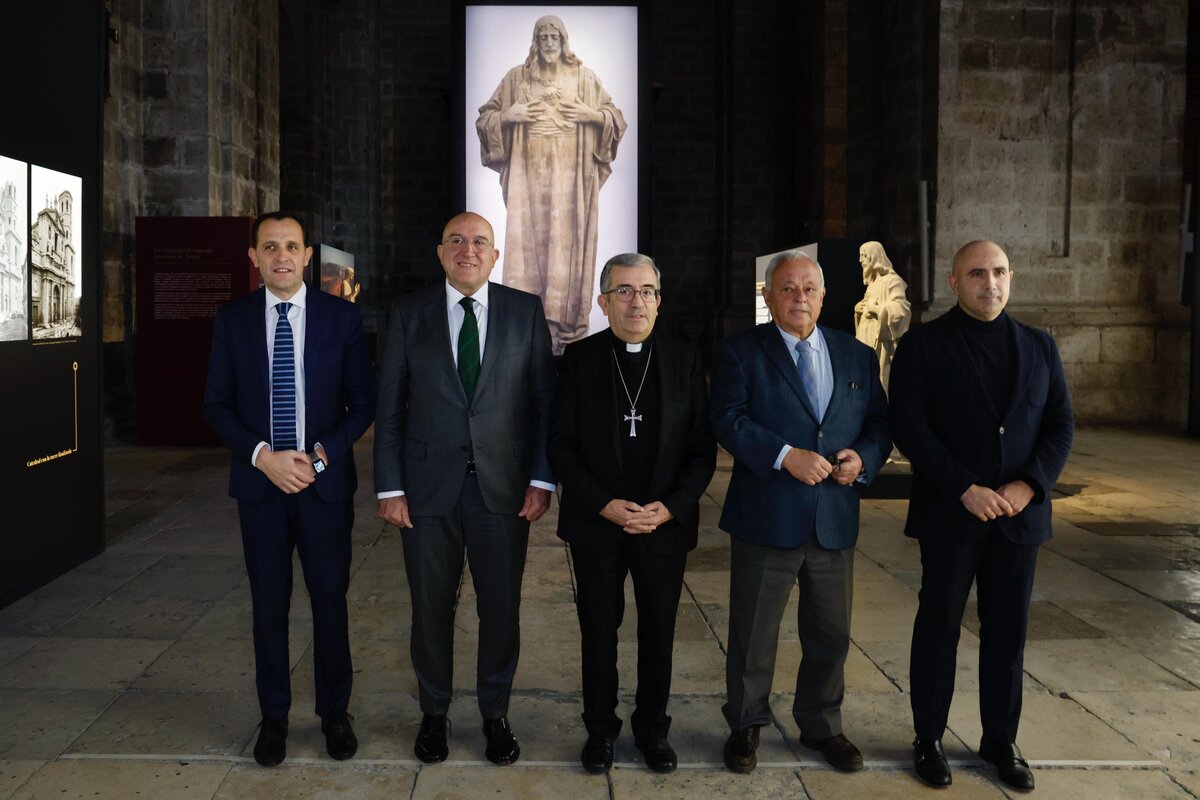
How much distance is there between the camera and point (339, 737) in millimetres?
3098

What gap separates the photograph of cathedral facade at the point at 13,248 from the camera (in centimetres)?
454

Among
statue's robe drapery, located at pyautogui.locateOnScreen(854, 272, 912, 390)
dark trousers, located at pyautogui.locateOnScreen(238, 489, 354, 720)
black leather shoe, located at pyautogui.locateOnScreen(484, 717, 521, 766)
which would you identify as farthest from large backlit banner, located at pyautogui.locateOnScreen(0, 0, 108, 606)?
statue's robe drapery, located at pyautogui.locateOnScreen(854, 272, 912, 390)

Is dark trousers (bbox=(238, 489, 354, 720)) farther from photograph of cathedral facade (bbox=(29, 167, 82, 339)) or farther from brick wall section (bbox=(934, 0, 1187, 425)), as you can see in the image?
brick wall section (bbox=(934, 0, 1187, 425))

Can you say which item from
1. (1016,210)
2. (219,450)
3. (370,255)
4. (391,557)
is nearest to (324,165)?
(370,255)

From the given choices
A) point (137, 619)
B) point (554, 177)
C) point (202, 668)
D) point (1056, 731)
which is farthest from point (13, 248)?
point (554, 177)

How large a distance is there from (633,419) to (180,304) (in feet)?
25.4

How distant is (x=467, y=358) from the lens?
3135 mm

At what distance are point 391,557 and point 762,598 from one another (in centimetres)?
Answer: 299

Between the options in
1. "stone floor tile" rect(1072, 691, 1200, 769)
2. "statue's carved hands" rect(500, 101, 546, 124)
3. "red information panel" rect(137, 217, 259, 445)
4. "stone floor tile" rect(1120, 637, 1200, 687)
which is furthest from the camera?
"statue's carved hands" rect(500, 101, 546, 124)

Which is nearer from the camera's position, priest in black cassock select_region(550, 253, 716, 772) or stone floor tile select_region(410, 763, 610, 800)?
stone floor tile select_region(410, 763, 610, 800)

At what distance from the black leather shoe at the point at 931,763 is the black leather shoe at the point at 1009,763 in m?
0.11

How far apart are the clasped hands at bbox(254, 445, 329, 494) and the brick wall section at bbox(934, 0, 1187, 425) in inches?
362

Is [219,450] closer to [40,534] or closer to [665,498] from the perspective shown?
[40,534]

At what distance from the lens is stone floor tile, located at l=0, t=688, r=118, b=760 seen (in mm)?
3133
